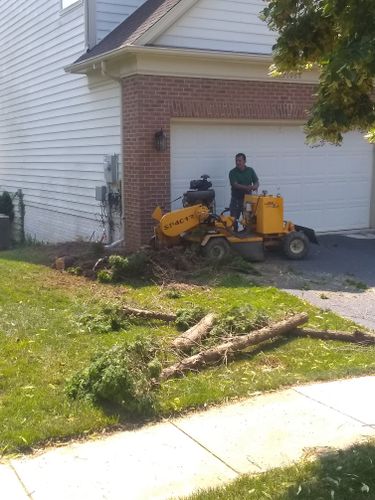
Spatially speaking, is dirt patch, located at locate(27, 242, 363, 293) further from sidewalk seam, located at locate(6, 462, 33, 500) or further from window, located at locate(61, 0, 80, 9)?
window, located at locate(61, 0, 80, 9)

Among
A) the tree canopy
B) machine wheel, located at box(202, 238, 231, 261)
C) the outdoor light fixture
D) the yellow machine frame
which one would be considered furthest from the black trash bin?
the tree canopy

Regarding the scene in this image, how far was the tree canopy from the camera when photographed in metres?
4.05

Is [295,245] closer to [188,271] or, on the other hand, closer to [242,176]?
[242,176]

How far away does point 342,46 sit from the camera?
14.0 feet

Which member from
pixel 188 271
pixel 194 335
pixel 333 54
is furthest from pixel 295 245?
pixel 333 54

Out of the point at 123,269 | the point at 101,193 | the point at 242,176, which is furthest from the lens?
the point at 101,193

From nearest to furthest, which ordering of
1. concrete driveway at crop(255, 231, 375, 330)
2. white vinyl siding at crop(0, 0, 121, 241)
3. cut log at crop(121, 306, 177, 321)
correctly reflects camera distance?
1. cut log at crop(121, 306, 177, 321)
2. concrete driveway at crop(255, 231, 375, 330)
3. white vinyl siding at crop(0, 0, 121, 241)

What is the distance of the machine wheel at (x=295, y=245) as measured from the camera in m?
11.5

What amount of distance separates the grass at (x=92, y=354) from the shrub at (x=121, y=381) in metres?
0.10

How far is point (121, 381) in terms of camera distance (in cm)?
534

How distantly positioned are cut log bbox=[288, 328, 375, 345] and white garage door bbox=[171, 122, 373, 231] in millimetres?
5550

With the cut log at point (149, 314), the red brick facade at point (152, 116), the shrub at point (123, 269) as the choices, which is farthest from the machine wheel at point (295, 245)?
the cut log at point (149, 314)

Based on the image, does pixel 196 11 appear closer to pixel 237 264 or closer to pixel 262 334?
pixel 237 264

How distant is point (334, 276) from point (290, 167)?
388cm
